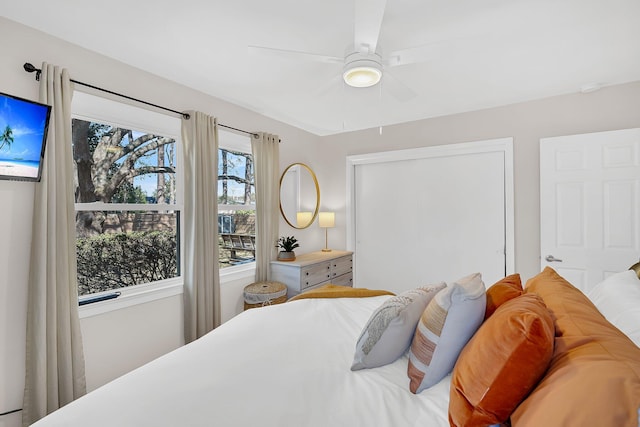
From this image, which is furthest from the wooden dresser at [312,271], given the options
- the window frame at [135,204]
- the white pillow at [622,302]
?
the white pillow at [622,302]

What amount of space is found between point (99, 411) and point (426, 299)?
48.8 inches

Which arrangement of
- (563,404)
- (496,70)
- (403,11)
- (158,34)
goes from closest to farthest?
(563,404) → (403,11) → (158,34) → (496,70)

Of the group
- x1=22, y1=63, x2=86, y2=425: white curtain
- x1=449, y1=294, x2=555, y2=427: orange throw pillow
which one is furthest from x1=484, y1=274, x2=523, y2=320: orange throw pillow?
x1=22, y1=63, x2=86, y2=425: white curtain

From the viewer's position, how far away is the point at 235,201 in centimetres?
326

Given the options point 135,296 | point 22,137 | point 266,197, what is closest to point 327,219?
point 266,197

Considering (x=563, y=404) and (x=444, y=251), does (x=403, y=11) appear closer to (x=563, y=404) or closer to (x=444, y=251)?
(x=563, y=404)

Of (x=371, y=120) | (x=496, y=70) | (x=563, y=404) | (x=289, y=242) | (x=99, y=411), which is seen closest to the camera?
(x=563, y=404)

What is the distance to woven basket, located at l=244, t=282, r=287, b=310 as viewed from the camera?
2805mm

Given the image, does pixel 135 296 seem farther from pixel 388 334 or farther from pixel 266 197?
pixel 388 334

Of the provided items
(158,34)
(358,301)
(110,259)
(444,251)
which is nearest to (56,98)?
(158,34)

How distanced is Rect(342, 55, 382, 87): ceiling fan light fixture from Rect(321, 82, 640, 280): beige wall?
6.40ft

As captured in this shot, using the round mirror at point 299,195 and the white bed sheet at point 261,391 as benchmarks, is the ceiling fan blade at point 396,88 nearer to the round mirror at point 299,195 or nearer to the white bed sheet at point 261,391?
the round mirror at point 299,195

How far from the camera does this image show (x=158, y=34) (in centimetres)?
186

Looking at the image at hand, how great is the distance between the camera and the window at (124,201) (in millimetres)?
2197
